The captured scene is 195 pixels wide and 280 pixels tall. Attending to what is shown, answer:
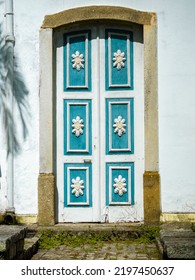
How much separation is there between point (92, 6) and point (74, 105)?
1.39 metres

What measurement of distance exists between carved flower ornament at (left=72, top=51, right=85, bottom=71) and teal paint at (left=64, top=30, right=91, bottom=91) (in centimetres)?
2

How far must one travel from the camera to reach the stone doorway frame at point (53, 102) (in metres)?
8.01

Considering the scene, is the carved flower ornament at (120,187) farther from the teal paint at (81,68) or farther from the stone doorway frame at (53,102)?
the teal paint at (81,68)

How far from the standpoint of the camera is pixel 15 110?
27.0 feet

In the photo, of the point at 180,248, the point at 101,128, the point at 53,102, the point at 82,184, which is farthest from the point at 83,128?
the point at 180,248

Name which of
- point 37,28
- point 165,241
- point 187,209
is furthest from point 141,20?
point 165,241

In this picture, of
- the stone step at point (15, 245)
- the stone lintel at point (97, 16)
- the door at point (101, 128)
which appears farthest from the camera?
the door at point (101, 128)

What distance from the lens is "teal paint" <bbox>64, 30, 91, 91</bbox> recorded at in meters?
8.30

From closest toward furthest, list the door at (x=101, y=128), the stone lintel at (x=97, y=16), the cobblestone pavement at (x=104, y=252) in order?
the cobblestone pavement at (x=104, y=252) < the stone lintel at (x=97, y=16) < the door at (x=101, y=128)

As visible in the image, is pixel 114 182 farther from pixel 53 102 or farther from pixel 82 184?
pixel 53 102

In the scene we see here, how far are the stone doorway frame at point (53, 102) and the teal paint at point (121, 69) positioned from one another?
0.86ft

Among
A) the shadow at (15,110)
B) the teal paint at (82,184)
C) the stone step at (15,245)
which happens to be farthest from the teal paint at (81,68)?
the stone step at (15,245)

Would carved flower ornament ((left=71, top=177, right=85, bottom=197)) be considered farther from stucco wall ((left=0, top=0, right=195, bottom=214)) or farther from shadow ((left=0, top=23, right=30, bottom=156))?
shadow ((left=0, top=23, right=30, bottom=156))

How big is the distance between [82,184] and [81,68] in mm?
1623
